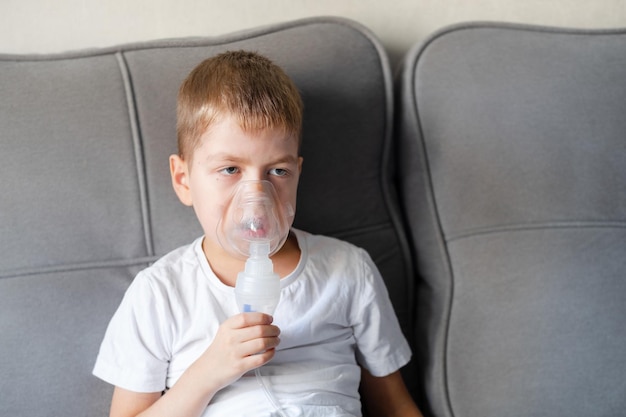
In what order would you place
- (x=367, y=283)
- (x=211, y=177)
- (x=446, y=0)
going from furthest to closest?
(x=446, y=0) < (x=367, y=283) < (x=211, y=177)

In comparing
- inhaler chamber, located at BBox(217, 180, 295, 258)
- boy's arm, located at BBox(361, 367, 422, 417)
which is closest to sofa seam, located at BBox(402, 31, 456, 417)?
boy's arm, located at BBox(361, 367, 422, 417)

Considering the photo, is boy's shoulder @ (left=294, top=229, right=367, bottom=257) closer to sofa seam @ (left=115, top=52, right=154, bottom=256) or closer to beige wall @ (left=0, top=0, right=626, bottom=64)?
sofa seam @ (left=115, top=52, right=154, bottom=256)

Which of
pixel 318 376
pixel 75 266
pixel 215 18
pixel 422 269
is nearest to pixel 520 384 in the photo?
pixel 422 269

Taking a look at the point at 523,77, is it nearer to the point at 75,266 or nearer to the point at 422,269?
the point at 422,269

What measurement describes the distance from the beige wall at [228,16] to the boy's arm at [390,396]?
2.69 feet

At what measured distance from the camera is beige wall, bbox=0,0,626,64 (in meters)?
1.39

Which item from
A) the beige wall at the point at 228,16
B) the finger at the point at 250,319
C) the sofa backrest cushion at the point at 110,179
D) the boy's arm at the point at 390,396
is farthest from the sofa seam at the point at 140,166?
the boy's arm at the point at 390,396

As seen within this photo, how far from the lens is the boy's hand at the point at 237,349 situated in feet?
3.13

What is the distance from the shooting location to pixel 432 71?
1438 mm

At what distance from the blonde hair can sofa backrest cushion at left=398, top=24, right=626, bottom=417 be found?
1.37 ft

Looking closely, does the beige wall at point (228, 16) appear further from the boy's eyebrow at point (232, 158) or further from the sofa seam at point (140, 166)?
the boy's eyebrow at point (232, 158)

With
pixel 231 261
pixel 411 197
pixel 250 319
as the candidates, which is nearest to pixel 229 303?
pixel 231 261

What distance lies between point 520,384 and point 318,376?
42cm

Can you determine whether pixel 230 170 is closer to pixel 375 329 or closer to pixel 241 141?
pixel 241 141
